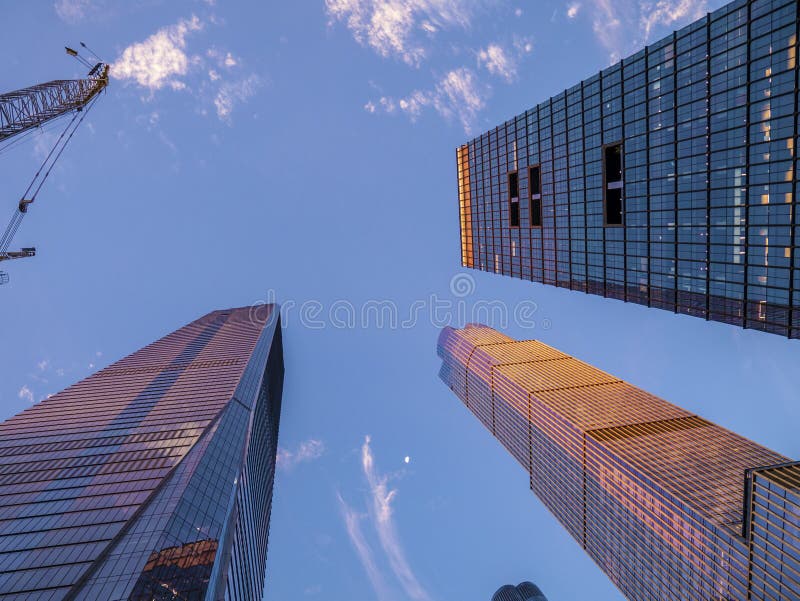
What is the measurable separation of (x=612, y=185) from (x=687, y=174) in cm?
1077

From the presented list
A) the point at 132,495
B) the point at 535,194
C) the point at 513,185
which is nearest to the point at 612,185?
the point at 535,194

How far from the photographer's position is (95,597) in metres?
43.5

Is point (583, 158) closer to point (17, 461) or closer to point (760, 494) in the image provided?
point (760, 494)

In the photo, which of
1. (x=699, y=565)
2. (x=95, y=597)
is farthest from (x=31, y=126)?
(x=699, y=565)

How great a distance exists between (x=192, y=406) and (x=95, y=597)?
54.6 meters

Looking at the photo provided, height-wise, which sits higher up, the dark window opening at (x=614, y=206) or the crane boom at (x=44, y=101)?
the crane boom at (x=44, y=101)

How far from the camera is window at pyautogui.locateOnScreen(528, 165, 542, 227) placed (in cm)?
6756

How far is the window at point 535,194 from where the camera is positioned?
6756cm

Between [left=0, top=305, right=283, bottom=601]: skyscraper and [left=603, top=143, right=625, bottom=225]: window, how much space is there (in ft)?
196

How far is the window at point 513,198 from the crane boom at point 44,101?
57404 mm

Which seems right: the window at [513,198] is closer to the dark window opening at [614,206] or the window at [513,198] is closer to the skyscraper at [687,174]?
the skyscraper at [687,174]

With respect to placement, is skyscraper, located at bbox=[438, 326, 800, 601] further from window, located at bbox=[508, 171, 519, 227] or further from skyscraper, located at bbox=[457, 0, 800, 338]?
window, located at bbox=[508, 171, 519, 227]

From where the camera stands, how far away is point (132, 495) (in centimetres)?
6178

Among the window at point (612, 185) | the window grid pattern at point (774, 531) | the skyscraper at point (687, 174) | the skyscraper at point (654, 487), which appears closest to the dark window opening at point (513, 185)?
the skyscraper at point (687, 174)
